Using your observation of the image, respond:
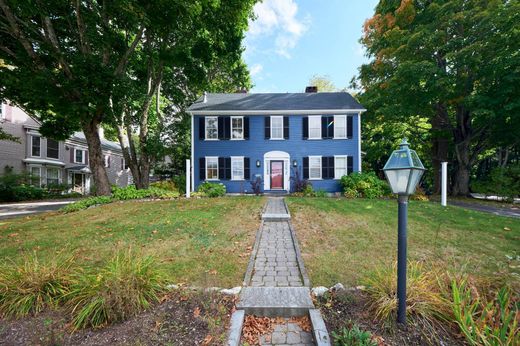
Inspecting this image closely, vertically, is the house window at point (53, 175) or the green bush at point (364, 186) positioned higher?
the house window at point (53, 175)

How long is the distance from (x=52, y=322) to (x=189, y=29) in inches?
494

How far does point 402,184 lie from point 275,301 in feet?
7.00

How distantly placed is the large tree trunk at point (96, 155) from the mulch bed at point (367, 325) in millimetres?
11414

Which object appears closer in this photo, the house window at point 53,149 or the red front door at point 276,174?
the red front door at point 276,174

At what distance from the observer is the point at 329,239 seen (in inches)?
209

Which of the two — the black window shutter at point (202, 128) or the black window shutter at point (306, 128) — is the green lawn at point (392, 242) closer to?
the black window shutter at point (306, 128)

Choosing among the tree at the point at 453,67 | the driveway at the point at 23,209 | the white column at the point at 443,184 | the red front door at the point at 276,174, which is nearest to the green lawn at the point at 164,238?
the driveway at the point at 23,209

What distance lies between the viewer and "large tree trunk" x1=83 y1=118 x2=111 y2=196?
10.3 meters

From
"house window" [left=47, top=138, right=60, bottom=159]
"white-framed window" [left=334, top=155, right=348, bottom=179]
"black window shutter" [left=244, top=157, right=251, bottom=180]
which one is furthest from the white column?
"house window" [left=47, top=138, right=60, bottom=159]

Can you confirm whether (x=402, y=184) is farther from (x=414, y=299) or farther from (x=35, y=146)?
(x=35, y=146)

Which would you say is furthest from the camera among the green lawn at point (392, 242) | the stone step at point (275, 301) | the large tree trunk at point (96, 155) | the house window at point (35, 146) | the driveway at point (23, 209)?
the house window at point (35, 146)

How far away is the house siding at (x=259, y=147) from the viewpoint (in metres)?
14.4

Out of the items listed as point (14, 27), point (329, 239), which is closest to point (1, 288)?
point (329, 239)

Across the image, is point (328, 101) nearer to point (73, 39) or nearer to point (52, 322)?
point (73, 39)
